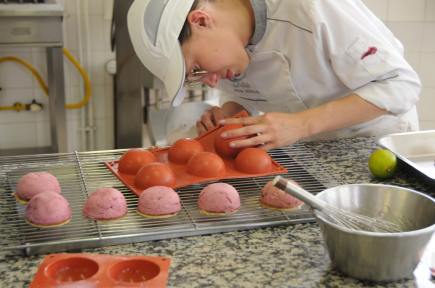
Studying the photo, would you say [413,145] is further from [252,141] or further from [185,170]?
[185,170]

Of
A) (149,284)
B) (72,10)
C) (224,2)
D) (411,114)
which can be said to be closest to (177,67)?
(224,2)

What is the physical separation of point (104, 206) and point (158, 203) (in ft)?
0.30

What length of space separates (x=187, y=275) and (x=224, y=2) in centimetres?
68

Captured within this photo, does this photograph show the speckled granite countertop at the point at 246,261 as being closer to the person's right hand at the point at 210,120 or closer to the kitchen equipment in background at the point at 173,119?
the person's right hand at the point at 210,120

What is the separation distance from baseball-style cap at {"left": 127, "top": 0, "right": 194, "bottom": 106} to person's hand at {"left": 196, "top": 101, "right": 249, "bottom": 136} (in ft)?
0.90

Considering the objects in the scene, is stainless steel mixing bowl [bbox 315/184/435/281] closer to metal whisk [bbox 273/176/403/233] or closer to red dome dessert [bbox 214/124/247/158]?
metal whisk [bbox 273/176/403/233]

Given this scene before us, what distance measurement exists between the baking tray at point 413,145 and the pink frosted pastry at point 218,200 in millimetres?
444

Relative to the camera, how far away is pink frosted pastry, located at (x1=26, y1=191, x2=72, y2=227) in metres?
0.95

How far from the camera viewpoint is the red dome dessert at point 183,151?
4.03 ft

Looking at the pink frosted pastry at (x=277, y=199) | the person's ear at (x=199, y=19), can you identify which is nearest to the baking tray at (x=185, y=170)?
the pink frosted pastry at (x=277, y=199)

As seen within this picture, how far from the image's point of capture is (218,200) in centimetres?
101

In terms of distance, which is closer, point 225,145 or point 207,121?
point 225,145

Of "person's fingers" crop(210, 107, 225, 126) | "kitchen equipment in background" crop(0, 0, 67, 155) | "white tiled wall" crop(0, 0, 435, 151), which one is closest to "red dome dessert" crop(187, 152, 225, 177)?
"person's fingers" crop(210, 107, 225, 126)

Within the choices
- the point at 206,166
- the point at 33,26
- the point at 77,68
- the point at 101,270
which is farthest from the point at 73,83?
the point at 101,270
